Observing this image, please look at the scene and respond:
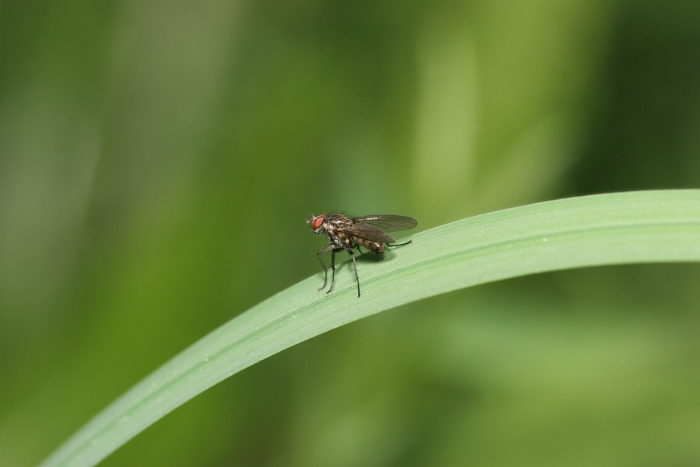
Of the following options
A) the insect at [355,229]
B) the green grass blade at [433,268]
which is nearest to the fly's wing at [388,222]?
the insect at [355,229]

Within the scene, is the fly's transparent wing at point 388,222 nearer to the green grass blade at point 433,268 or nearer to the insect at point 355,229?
the insect at point 355,229

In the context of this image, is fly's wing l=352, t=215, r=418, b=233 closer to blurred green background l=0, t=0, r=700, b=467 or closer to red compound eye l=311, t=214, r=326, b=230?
red compound eye l=311, t=214, r=326, b=230

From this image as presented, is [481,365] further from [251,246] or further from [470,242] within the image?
[251,246]

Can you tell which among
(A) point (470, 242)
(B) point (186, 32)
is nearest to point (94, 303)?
(A) point (470, 242)

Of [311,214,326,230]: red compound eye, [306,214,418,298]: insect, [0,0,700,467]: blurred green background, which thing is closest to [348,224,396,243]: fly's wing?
[306,214,418,298]: insect

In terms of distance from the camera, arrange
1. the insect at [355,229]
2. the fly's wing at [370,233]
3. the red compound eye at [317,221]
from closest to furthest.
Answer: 1. the fly's wing at [370,233]
2. the insect at [355,229]
3. the red compound eye at [317,221]

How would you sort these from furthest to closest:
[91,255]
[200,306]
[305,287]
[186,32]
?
[186,32] < [91,255] < [200,306] < [305,287]

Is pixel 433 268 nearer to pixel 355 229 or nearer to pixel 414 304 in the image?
pixel 355 229
